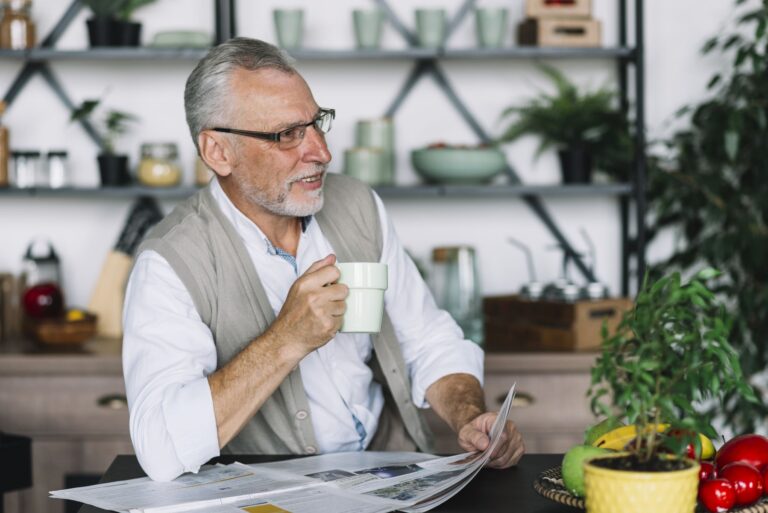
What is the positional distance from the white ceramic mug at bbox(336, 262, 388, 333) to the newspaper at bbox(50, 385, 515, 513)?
0.23 m

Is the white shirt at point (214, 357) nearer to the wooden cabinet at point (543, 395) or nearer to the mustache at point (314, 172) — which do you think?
the mustache at point (314, 172)

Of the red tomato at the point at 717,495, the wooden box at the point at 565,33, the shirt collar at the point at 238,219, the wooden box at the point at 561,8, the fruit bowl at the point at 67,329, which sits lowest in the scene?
the fruit bowl at the point at 67,329

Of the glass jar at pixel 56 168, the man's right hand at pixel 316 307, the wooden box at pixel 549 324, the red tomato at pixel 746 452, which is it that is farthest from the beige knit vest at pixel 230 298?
the glass jar at pixel 56 168

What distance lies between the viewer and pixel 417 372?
6.95ft

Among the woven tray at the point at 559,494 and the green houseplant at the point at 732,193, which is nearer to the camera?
the woven tray at the point at 559,494

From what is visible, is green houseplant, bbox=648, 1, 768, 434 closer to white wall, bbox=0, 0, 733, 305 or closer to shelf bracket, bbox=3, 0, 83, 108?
white wall, bbox=0, 0, 733, 305

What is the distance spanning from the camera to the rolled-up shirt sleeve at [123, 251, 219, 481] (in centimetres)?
160

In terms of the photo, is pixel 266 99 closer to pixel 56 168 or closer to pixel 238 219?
pixel 238 219

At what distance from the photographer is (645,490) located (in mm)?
1096

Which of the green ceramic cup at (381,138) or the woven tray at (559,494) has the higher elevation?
the green ceramic cup at (381,138)

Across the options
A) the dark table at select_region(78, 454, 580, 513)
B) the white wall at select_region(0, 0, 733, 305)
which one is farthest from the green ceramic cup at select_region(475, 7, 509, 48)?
the dark table at select_region(78, 454, 580, 513)

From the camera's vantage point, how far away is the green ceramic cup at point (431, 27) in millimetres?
3352

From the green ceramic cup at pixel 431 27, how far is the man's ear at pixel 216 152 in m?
1.48

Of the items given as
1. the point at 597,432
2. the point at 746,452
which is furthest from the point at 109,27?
the point at 746,452
